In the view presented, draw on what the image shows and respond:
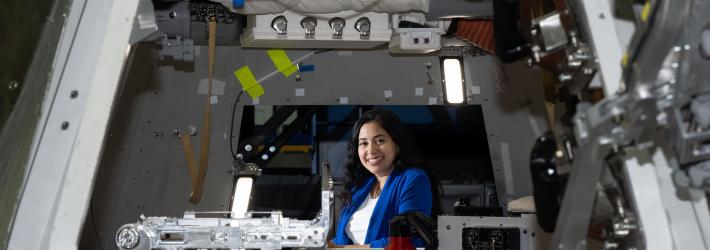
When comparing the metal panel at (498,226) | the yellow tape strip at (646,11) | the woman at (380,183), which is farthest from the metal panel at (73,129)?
the woman at (380,183)

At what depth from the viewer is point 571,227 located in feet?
9.02

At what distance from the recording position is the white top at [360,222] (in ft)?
18.5

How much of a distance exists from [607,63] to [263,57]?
3806 millimetres

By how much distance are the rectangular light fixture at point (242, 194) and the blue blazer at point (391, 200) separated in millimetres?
605

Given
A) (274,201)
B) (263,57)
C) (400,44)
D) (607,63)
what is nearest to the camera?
(607,63)

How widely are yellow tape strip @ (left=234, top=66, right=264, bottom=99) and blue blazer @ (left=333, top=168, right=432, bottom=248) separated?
2.91 ft

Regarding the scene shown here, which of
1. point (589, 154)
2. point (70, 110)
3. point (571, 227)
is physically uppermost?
point (70, 110)

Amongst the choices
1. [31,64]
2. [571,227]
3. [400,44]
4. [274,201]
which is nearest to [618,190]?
[571,227]

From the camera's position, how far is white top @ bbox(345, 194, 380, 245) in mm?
5652

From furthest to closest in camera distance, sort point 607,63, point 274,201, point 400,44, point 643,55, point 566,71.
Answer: point 274,201 < point 400,44 < point 566,71 < point 607,63 < point 643,55

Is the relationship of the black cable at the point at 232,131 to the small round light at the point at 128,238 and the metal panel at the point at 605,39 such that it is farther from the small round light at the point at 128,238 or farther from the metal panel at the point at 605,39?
the metal panel at the point at 605,39

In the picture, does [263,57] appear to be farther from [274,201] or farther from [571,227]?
[571,227]

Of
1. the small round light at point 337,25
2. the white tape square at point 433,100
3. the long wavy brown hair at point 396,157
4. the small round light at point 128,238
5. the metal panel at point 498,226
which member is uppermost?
the small round light at point 337,25

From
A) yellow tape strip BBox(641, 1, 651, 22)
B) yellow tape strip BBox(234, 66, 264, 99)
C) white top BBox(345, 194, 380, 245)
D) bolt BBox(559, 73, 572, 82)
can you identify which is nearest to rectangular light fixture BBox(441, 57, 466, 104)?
white top BBox(345, 194, 380, 245)
